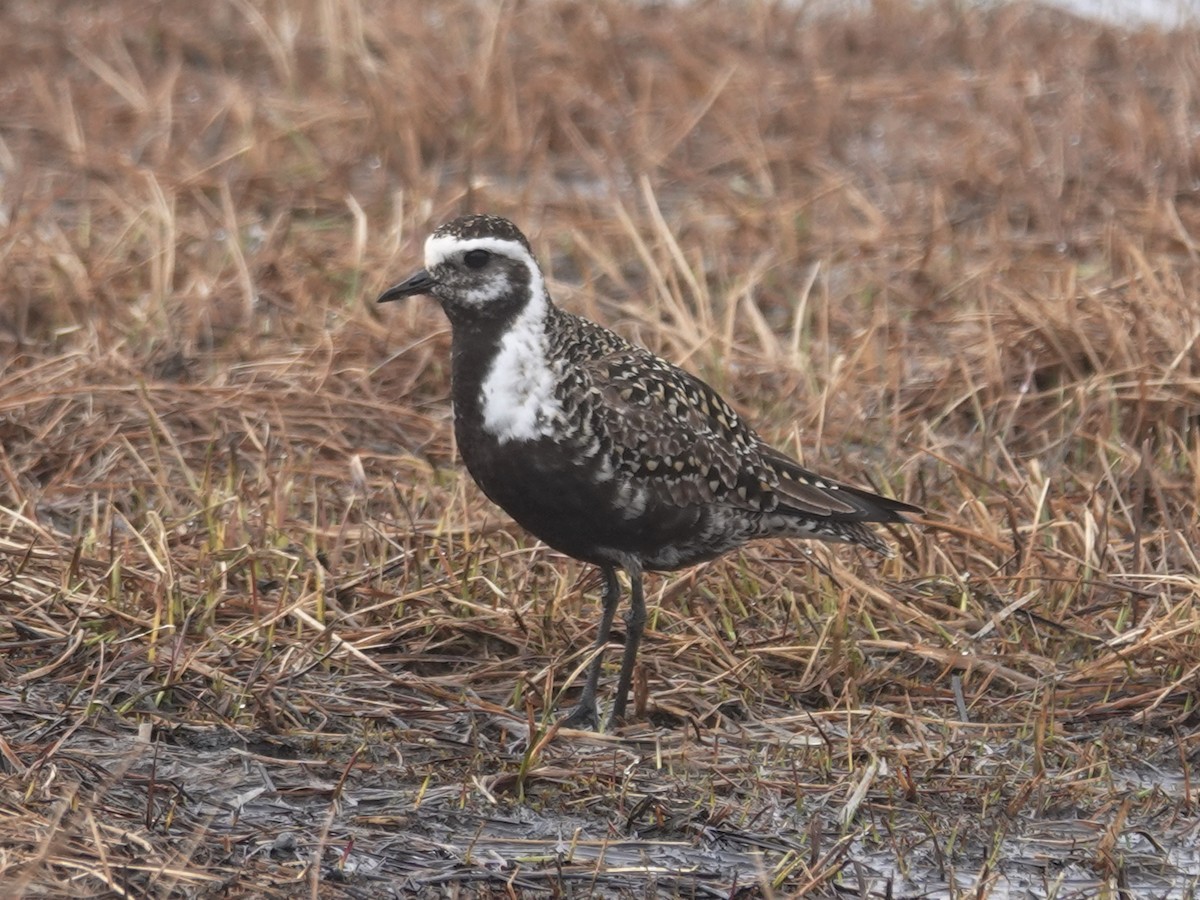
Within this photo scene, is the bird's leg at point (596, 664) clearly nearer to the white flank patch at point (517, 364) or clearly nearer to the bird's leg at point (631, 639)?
the bird's leg at point (631, 639)

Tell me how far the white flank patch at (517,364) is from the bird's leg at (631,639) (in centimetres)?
56

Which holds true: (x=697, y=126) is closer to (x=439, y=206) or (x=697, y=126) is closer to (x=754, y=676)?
(x=439, y=206)

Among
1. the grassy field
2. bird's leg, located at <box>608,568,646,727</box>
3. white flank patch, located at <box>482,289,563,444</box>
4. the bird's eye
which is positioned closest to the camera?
the grassy field

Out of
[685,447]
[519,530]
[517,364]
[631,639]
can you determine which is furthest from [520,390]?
[519,530]

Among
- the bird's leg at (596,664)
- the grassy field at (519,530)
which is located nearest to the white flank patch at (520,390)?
the bird's leg at (596,664)

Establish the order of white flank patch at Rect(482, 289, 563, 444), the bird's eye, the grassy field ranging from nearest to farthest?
the grassy field < white flank patch at Rect(482, 289, 563, 444) < the bird's eye

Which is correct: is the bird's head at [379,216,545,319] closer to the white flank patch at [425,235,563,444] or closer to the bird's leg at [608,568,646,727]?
the white flank patch at [425,235,563,444]

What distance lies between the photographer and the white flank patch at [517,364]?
5.27 meters

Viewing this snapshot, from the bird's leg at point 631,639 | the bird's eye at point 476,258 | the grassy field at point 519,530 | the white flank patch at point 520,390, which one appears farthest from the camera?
the bird's leg at point 631,639

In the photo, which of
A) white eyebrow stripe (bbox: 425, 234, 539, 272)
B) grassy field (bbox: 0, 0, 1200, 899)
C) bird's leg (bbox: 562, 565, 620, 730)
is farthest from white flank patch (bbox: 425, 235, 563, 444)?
grassy field (bbox: 0, 0, 1200, 899)

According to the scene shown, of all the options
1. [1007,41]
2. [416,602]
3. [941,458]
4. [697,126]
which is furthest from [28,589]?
[1007,41]

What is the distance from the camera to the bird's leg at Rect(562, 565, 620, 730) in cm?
550

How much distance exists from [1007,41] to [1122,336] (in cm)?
506

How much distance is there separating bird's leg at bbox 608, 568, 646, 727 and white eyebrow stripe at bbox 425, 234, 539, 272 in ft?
3.07
